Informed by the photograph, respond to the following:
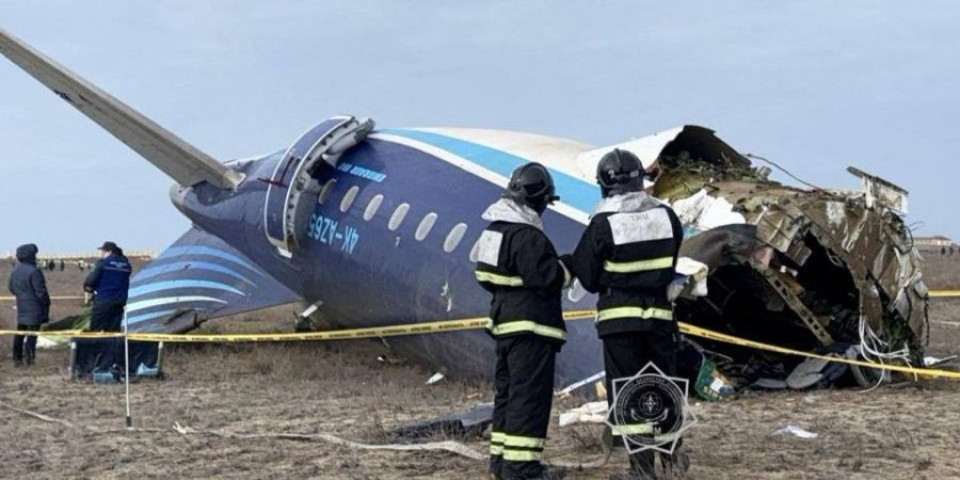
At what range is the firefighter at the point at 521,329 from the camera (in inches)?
283

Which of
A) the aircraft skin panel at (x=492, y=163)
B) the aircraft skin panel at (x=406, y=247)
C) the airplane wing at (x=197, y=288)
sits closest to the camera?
the aircraft skin panel at (x=492, y=163)

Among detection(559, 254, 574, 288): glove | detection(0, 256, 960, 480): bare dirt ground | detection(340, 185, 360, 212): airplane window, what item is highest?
detection(340, 185, 360, 212): airplane window

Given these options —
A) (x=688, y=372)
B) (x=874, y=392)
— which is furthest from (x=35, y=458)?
(x=874, y=392)

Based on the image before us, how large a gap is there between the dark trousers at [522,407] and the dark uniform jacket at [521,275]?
11 cm

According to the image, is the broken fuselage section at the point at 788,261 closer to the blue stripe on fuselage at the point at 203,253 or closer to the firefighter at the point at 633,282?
the firefighter at the point at 633,282

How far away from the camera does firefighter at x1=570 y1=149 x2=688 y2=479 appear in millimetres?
7172

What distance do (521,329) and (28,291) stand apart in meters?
12.6

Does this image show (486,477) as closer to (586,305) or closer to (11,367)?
(586,305)

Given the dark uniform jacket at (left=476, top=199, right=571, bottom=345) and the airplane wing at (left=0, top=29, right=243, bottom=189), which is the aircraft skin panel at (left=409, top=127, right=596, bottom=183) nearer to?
the airplane wing at (left=0, top=29, right=243, bottom=189)

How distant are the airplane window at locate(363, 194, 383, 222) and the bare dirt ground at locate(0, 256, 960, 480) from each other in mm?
2157

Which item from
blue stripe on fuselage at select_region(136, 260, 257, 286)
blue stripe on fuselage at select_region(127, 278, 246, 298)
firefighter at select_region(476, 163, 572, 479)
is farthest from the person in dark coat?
firefighter at select_region(476, 163, 572, 479)

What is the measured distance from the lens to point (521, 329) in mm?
7277

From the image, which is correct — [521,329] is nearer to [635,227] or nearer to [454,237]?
[635,227]

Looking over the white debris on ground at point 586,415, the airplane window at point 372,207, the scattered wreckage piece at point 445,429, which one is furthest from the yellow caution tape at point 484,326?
the scattered wreckage piece at point 445,429
